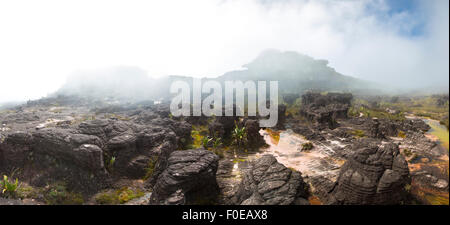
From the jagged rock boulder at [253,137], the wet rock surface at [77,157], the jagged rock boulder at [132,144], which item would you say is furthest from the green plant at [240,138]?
the wet rock surface at [77,157]

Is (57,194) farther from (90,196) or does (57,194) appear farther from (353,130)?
(353,130)

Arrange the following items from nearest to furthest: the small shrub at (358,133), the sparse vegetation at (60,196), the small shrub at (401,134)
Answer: the sparse vegetation at (60,196)
the small shrub at (401,134)
the small shrub at (358,133)

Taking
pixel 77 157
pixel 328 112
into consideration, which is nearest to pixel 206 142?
pixel 77 157

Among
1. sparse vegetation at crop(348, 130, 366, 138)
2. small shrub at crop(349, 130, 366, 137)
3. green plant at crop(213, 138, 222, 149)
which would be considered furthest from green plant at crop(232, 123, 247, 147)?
small shrub at crop(349, 130, 366, 137)

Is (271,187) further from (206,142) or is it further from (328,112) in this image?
(328,112)

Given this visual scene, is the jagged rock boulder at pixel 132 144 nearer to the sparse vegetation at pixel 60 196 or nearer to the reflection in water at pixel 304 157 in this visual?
the sparse vegetation at pixel 60 196

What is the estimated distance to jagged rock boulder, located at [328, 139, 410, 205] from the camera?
11.2 m

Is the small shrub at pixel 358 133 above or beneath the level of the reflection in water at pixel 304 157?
above

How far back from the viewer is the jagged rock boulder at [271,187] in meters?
11.4

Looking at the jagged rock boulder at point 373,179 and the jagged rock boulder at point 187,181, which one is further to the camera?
the jagged rock boulder at point 187,181

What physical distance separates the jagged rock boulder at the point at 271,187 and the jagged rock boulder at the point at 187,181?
2347mm

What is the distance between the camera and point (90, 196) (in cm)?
1346
